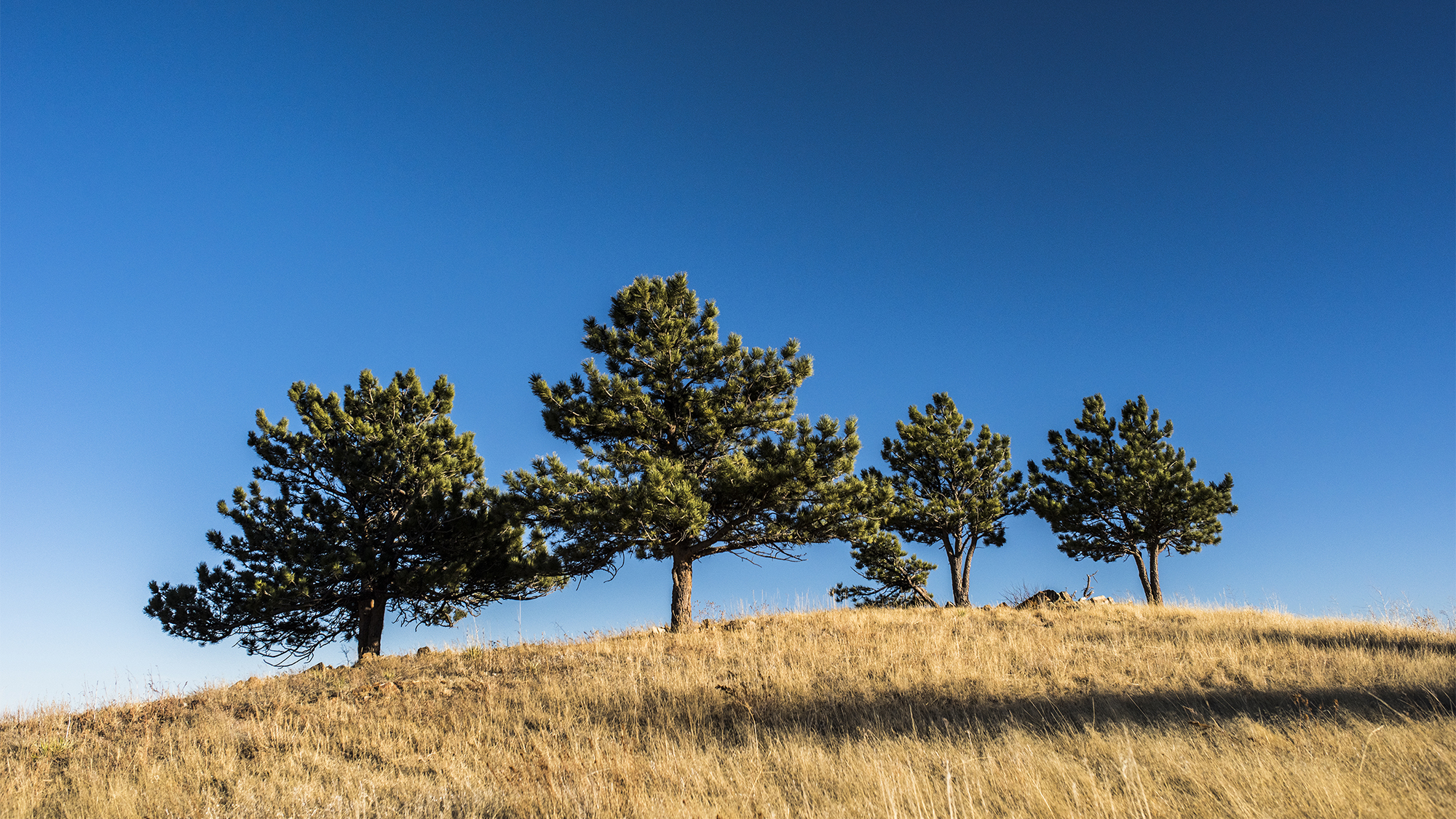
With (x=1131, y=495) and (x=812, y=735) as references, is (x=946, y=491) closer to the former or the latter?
(x=1131, y=495)

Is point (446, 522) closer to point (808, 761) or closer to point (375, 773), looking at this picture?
point (375, 773)

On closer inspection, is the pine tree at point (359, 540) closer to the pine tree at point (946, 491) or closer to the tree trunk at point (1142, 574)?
the pine tree at point (946, 491)

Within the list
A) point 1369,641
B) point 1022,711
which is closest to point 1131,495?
point 1369,641

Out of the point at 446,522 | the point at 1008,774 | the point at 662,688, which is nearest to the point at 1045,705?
the point at 1008,774

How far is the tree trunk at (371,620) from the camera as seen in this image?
57.1ft

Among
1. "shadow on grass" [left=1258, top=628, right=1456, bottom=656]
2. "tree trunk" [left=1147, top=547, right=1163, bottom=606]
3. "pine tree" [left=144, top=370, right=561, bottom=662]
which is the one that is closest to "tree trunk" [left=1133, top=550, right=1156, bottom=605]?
"tree trunk" [left=1147, top=547, right=1163, bottom=606]

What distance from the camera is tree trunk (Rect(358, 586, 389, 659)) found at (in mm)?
17406

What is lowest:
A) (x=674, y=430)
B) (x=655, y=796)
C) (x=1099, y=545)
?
(x=655, y=796)

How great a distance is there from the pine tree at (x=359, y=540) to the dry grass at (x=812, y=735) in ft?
17.9

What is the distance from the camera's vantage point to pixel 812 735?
654cm

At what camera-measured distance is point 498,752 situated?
257 inches

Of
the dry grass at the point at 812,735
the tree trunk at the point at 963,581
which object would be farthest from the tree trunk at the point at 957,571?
the dry grass at the point at 812,735

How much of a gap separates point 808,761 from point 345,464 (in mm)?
16577

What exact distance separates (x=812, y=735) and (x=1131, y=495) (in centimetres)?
2192
